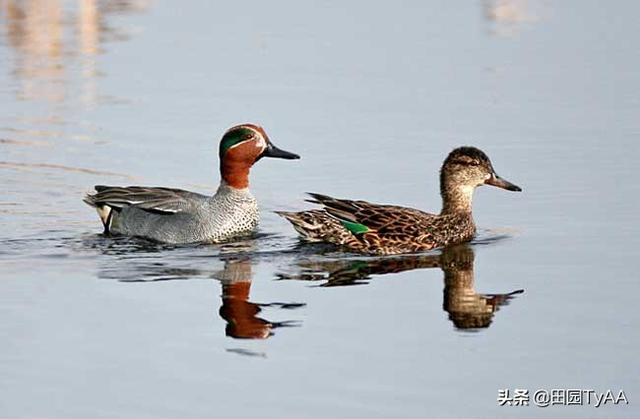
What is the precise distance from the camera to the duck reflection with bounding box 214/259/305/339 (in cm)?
984

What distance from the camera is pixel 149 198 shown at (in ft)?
43.4

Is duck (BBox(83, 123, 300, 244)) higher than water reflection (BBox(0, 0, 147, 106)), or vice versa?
water reflection (BBox(0, 0, 147, 106))

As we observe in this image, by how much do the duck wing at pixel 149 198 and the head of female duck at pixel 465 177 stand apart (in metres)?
2.02

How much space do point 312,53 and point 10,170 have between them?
5799mm

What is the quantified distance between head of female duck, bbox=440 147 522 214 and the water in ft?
1.04

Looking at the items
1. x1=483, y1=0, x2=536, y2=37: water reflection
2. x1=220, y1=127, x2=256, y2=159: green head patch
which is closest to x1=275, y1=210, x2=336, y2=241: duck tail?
x1=220, y1=127, x2=256, y2=159: green head patch

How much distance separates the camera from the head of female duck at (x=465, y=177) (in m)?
13.1

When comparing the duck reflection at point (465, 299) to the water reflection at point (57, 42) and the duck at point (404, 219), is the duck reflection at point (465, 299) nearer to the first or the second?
the duck at point (404, 219)

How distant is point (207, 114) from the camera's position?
17.0 metres

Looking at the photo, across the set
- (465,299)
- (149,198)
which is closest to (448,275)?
(465,299)

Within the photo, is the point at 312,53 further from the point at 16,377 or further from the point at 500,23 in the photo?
the point at 16,377

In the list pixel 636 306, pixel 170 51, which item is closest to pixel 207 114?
pixel 170 51

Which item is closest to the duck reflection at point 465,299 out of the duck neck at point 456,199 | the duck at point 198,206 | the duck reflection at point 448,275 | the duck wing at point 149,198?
the duck reflection at point 448,275

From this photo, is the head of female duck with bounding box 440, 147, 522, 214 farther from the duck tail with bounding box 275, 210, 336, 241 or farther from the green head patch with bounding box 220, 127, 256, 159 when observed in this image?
the green head patch with bounding box 220, 127, 256, 159
